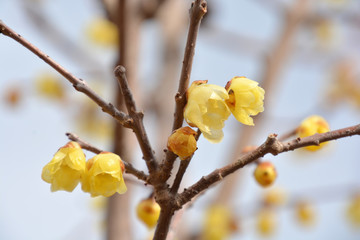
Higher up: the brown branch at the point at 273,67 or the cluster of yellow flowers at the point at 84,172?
the brown branch at the point at 273,67

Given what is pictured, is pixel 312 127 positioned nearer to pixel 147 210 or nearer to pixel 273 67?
pixel 147 210

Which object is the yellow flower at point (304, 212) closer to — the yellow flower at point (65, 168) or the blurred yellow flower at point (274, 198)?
the blurred yellow flower at point (274, 198)

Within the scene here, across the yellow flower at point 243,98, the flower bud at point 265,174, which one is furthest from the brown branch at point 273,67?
the yellow flower at point 243,98

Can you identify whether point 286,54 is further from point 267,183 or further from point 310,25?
point 267,183

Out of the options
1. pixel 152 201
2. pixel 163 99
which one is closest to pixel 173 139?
pixel 152 201

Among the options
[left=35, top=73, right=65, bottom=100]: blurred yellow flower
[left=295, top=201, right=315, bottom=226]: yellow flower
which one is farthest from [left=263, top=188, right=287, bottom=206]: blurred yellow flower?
[left=35, top=73, right=65, bottom=100]: blurred yellow flower

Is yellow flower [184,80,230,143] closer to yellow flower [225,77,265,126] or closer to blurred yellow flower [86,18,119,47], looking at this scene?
Answer: yellow flower [225,77,265,126]
